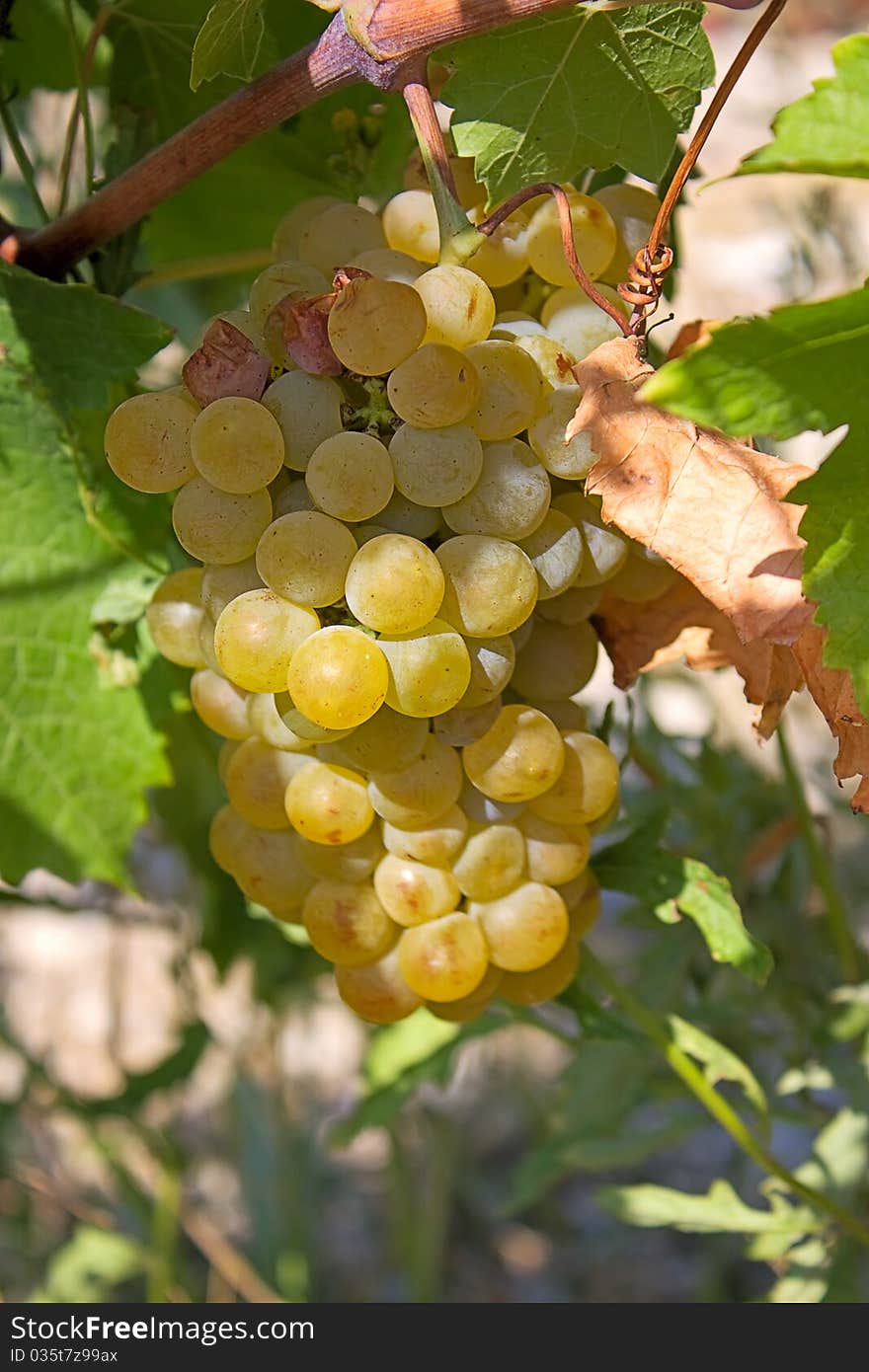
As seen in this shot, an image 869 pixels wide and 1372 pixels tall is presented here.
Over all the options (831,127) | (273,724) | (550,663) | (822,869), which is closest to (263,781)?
(273,724)

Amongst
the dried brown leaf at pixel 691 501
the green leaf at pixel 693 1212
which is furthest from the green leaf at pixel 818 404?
the green leaf at pixel 693 1212

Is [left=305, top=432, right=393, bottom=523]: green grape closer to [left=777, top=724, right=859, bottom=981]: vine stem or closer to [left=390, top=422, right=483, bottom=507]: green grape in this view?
[left=390, top=422, right=483, bottom=507]: green grape

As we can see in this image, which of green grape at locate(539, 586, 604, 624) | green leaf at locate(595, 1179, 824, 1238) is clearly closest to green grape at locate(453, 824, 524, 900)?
green grape at locate(539, 586, 604, 624)

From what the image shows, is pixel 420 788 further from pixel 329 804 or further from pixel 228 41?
pixel 228 41

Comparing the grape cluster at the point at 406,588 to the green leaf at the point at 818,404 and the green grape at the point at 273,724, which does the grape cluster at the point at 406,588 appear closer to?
the green grape at the point at 273,724

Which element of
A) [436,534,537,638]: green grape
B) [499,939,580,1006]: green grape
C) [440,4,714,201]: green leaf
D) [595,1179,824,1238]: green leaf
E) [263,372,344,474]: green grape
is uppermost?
[440,4,714,201]: green leaf

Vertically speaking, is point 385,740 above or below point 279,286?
below
